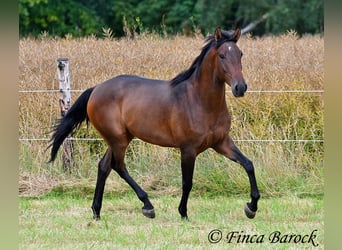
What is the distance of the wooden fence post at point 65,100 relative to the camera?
21.9ft

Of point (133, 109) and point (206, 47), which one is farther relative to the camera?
point (133, 109)

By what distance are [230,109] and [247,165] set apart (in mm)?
2333

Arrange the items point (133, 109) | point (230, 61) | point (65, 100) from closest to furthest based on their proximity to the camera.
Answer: point (230, 61)
point (133, 109)
point (65, 100)

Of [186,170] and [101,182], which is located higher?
[186,170]

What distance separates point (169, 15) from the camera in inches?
824

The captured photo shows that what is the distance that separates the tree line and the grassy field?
34.9ft

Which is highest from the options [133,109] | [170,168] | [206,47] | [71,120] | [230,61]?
[206,47]

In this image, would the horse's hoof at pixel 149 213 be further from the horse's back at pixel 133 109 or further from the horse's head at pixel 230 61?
the horse's head at pixel 230 61

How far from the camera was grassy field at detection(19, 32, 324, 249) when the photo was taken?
4520 millimetres

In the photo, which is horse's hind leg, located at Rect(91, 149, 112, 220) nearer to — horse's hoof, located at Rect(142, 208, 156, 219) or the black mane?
horse's hoof, located at Rect(142, 208, 156, 219)

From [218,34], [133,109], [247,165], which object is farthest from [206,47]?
[247,165]

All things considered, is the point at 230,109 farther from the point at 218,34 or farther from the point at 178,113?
the point at 218,34

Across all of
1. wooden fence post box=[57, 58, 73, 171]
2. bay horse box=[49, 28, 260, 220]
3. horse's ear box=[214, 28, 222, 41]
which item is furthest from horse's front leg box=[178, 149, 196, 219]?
wooden fence post box=[57, 58, 73, 171]

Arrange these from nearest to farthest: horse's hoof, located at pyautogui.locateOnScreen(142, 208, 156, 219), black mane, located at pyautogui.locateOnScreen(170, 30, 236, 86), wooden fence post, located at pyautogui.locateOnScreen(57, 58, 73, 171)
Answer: black mane, located at pyautogui.locateOnScreen(170, 30, 236, 86)
horse's hoof, located at pyautogui.locateOnScreen(142, 208, 156, 219)
wooden fence post, located at pyautogui.locateOnScreen(57, 58, 73, 171)
